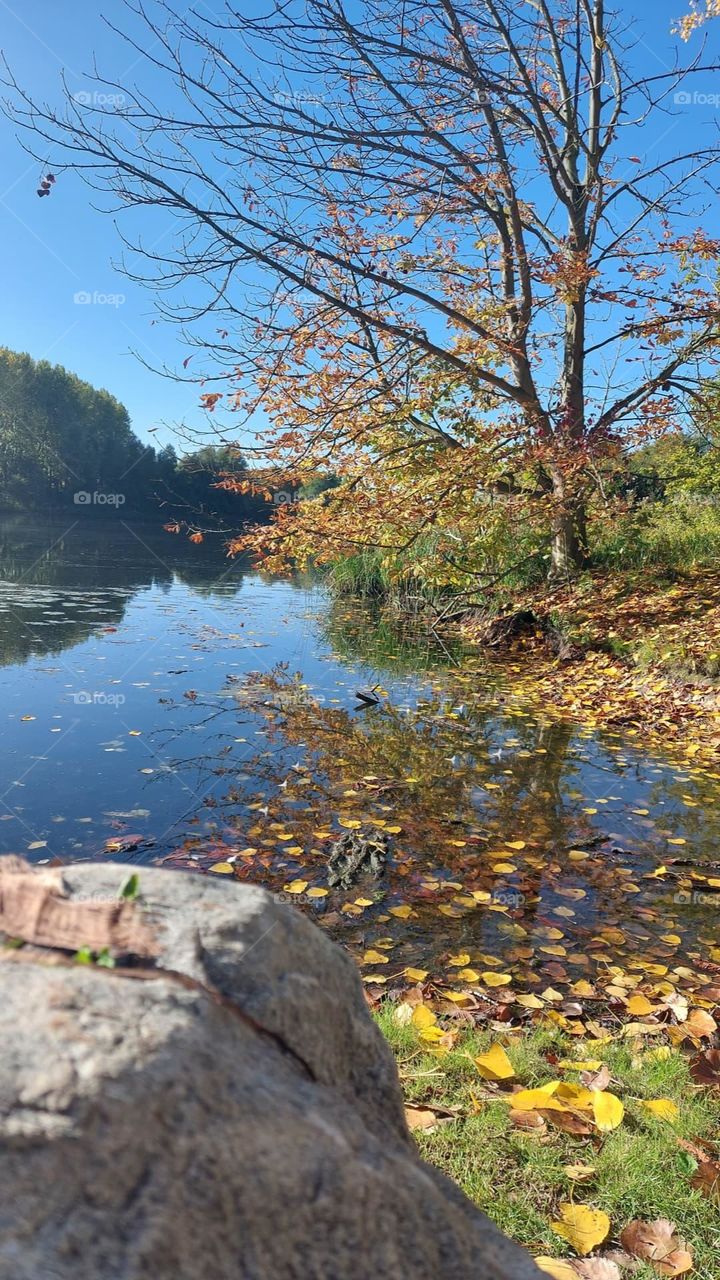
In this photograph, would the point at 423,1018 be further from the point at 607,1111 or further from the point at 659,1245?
the point at 659,1245

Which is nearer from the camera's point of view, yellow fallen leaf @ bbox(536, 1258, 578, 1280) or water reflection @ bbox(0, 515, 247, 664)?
yellow fallen leaf @ bbox(536, 1258, 578, 1280)

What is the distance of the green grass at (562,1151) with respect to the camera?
194 centimetres

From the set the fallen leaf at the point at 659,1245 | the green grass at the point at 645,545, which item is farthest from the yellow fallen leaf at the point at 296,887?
the green grass at the point at 645,545

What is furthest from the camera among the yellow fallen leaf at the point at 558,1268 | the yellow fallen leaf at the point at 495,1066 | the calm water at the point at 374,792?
the calm water at the point at 374,792

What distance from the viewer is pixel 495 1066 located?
258 cm

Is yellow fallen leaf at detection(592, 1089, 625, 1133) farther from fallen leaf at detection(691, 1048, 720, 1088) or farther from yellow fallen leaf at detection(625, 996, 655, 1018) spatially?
yellow fallen leaf at detection(625, 996, 655, 1018)

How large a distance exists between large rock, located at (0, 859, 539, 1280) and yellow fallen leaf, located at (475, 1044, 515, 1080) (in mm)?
1620

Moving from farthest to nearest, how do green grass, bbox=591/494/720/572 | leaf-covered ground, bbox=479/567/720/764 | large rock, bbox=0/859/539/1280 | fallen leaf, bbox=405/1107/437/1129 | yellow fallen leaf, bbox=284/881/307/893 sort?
green grass, bbox=591/494/720/572 < leaf-covered ground, bbox=479/567/720/764 < yellow fallen leaf, bbox=284/881/307/893 < fallen leaf, bbox=405/1107/437/1129 < large rock, bbox=0/859/539/1280

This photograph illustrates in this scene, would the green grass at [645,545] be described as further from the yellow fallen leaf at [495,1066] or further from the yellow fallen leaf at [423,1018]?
the yellow fallen leaf at [495,1066]

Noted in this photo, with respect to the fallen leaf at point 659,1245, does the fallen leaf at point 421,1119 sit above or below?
below

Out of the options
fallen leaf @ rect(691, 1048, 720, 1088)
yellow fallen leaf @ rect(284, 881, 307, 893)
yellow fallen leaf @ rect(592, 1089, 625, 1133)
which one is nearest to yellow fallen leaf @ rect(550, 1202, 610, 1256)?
yellow fallen leaf @ rect(592, 1089, 625, 1133)

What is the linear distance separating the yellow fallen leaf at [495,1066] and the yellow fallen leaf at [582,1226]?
58 cm

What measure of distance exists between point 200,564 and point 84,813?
24.4 metres

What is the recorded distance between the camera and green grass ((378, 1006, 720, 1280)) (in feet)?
6.35
